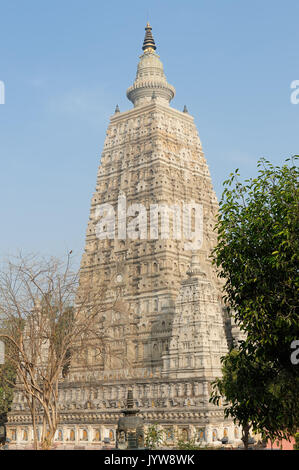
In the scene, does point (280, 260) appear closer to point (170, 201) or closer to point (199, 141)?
point (170, 201)

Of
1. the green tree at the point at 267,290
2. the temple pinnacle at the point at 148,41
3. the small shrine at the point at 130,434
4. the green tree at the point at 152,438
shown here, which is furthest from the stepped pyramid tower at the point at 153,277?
the green tree at the point at 267,290

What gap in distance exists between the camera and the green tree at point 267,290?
19.1m

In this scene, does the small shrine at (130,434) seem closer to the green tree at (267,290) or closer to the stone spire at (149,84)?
the green tree at (267,290)

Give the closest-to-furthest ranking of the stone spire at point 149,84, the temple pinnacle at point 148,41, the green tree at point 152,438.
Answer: the green tree at point 152,438, the stone spire at point 149,84, the temple pinnacle at point 148,41

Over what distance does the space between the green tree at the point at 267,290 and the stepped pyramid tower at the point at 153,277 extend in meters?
24.6

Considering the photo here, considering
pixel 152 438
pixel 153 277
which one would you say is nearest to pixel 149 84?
pixel 153 277

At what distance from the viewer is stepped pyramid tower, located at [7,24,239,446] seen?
50.8m

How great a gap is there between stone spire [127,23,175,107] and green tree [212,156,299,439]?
5440cm

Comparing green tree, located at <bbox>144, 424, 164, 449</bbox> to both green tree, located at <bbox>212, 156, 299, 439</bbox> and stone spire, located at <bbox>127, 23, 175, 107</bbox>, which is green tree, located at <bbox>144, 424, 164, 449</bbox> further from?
stone spire, located at <bbox>127, 23, 175, 107</bbox>

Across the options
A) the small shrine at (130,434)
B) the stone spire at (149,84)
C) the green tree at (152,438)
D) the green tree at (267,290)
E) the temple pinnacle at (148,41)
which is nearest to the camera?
the green tree at (267,290)

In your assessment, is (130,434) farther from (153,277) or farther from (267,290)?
(153,277)

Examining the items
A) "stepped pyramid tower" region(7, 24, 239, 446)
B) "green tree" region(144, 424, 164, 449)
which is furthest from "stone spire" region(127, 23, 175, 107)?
"green tree" region(144, 424, 164, 449)

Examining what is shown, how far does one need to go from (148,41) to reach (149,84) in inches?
345

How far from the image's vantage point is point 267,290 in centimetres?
1947
